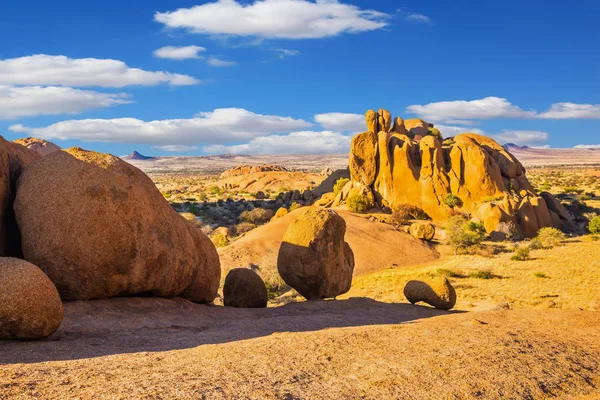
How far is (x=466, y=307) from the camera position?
918 inches

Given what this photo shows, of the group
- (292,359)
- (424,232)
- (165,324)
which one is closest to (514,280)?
(424,232)

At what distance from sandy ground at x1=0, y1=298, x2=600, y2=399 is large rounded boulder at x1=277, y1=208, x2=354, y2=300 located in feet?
18.4

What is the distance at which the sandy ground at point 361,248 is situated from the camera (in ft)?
115

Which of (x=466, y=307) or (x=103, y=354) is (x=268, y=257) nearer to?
(x=466, y=307)

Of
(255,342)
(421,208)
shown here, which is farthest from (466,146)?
(255,342)

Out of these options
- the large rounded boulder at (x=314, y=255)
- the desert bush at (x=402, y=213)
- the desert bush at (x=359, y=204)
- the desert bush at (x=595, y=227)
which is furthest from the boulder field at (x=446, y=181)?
the large rounded boulder at (x=314, y=255)

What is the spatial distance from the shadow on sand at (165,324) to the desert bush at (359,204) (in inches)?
1017

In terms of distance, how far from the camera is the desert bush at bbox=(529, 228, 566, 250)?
118ft

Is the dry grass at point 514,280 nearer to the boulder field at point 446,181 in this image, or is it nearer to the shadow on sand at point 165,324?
the boulder field at point 446,181

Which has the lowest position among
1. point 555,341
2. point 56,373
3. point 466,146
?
point 555,341

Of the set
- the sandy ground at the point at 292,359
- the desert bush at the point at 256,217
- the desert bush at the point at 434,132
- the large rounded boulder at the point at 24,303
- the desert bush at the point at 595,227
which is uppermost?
the desert bush at the point at 434,132

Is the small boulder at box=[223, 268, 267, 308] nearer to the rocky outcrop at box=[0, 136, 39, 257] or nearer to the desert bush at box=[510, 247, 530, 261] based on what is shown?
the rocky outcrop at box=[0, 136, 39, 257]

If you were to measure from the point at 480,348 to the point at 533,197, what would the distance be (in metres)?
36.8

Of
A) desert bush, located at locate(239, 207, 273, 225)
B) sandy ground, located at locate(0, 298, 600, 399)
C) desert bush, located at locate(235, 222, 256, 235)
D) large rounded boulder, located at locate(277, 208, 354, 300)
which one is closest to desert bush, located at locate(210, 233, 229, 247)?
desert bush, located at locate(235, 222, 256, 235)
